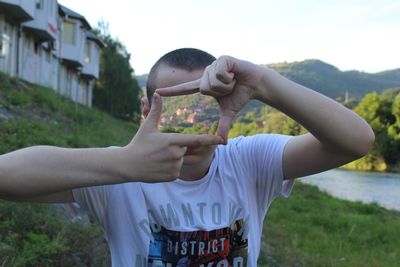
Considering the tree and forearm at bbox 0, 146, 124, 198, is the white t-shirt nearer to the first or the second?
forearm at bbox 0, 146, 124, 198

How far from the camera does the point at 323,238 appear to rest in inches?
334

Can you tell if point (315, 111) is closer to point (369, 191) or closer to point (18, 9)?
point (18, 9)

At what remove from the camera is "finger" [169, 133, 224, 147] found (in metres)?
1.40

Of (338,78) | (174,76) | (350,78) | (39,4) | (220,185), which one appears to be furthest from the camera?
A: (350,78)

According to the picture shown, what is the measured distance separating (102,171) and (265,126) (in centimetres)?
2740

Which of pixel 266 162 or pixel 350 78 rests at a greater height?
pixel 350 78

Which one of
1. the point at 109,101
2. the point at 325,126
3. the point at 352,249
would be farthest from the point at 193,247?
the point at 109,101

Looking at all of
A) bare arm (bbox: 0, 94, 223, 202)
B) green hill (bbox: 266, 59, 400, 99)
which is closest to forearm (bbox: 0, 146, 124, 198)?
bare arm (bbox: 0, 94, 223, 202)

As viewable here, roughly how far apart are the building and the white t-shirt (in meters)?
16.6

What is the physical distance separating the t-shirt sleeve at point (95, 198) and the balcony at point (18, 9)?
59.2 ft

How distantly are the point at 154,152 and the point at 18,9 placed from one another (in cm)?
1955

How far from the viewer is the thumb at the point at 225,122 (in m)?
1.59

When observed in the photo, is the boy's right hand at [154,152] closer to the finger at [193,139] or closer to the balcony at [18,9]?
the finger at [193,139]

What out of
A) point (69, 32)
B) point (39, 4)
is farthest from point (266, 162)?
point (69, 32)
